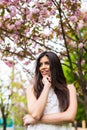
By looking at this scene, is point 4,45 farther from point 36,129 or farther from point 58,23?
point 36,129

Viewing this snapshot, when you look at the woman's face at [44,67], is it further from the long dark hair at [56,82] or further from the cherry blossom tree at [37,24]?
the cherry blossom tree at [37,24]

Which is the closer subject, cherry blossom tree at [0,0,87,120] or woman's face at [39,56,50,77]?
woman's face at [39,56,50,77]

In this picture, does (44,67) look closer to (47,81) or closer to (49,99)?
(47,81)

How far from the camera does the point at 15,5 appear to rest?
22.2ft

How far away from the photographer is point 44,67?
119 inches

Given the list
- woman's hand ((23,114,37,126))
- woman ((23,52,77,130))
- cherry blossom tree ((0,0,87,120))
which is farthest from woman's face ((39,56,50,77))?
cherry blossom tree ((0,0,87,120))

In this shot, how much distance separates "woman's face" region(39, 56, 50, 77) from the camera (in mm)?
3023

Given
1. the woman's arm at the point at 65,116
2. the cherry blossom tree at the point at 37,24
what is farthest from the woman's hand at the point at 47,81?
the cherry blossom tree at the point at 37,24

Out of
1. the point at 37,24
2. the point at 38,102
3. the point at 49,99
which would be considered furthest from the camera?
the point at 37,24

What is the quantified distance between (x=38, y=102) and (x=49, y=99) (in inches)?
5.2

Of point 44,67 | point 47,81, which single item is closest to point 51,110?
point 47,81

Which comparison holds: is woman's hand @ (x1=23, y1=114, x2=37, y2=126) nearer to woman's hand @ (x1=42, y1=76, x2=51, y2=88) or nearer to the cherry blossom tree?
woman's hand @ (x1=42, y1=76, x2=51, y2=88)

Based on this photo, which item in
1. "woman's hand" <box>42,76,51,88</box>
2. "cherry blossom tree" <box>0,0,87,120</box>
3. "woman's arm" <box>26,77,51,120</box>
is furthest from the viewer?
"cherry blossom tree" <box>0,0,87,120</box>

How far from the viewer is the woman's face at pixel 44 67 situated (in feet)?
9.92
